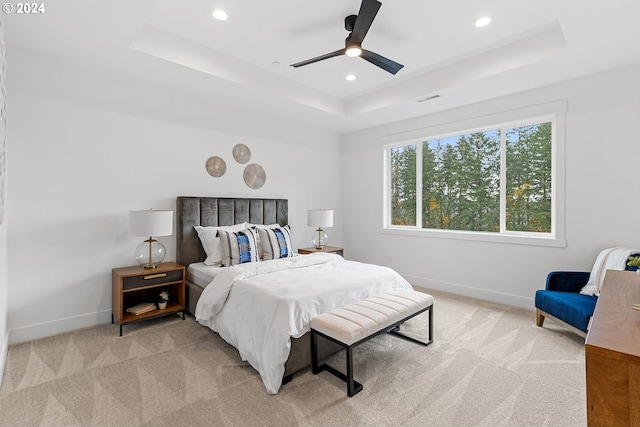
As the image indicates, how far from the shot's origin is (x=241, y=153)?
4512 millimetres

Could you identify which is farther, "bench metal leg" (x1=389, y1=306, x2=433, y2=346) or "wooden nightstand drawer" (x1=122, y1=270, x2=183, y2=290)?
"wooden nightstand drawer" (x1=122, y1=270, x2=183, y2=290)

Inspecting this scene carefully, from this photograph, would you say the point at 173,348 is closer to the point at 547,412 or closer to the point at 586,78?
the point at 547,412

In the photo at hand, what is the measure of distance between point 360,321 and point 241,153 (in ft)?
10.3

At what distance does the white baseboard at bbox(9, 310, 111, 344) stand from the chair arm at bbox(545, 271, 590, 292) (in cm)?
482

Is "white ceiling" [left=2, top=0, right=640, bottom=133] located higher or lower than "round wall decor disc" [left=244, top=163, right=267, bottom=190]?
higher

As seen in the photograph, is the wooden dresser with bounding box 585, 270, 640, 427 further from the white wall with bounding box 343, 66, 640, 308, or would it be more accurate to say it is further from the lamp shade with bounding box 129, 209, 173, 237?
the lamp shade with bounding box 129, 209, 173, 237

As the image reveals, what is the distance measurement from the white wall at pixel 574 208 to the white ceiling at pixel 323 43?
26 centimetres

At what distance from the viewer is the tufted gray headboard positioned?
151 inches

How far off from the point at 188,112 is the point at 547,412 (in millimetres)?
4541

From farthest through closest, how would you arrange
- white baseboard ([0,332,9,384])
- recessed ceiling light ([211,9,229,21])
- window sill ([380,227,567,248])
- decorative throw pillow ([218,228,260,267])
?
window sill ([380,227,567,248]), decorative throw pillow ([218,228,260,267]), recessed ceiling light ([211,9,229,21]), white baseboard ([0,332,9,384])

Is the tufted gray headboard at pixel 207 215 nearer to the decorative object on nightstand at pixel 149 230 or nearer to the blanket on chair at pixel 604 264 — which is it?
the decorative object on nightstand at pixel 149 230

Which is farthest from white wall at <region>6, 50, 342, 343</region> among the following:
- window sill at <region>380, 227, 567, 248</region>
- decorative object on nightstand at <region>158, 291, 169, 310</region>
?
window sill at <region>380, 227, 567, 248</region>

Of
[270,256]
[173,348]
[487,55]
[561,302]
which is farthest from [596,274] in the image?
[173,348]

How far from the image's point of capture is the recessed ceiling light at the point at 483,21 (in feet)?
9.16
